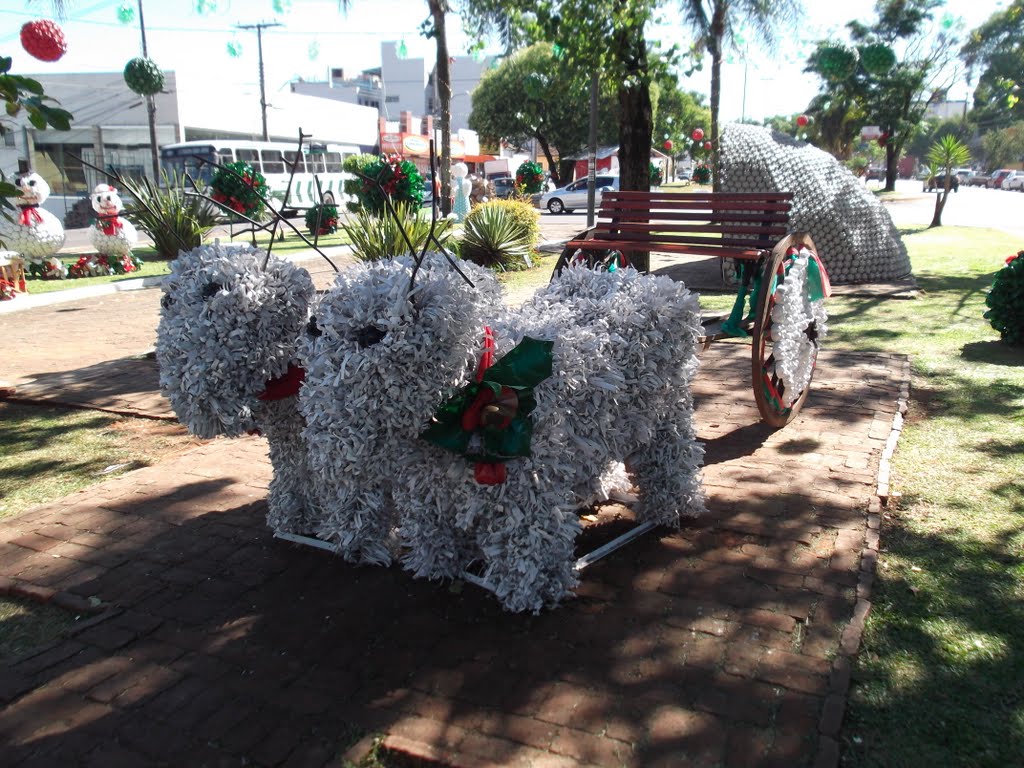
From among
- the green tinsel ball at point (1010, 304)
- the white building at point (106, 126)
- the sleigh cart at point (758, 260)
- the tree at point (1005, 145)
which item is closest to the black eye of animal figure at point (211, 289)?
the sleigh cart at point (758, 260)

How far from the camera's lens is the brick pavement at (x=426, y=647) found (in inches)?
93.9

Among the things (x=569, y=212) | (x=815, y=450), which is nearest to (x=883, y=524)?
(x=815, y=450)

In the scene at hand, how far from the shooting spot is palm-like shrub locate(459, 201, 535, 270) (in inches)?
539

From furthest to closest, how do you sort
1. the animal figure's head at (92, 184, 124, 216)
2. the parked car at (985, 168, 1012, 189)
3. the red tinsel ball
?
1. the parked car at (985, 168, 1012, 189)
2. the animal figure's head at (92, 184, 124, 216)
3. the red tinsel ball

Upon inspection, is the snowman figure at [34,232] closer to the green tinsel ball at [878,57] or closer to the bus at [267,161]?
the bus at [267,161]

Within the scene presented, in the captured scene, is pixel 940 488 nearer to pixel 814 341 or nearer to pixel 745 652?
pixel 814 341

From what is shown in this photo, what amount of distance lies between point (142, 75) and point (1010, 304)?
50.2ft

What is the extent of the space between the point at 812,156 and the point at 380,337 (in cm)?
997

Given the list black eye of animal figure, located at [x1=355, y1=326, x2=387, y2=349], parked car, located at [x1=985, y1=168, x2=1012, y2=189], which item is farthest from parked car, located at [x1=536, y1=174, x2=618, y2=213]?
parked car, located at [x1=985, y1=168, x2=1012, y2=189]

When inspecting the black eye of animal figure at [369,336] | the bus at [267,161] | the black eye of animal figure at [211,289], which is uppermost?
the bus at [267,161]

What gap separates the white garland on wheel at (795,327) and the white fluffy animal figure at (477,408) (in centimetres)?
135

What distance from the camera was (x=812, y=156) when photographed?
11000mm

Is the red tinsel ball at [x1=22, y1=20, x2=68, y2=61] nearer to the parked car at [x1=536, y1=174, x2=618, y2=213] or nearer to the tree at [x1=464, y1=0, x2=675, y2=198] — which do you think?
the tree at [x1=464, y1=0, x2=675, y2=198]

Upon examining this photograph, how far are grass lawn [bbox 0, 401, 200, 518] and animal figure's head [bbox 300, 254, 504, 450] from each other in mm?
2582
